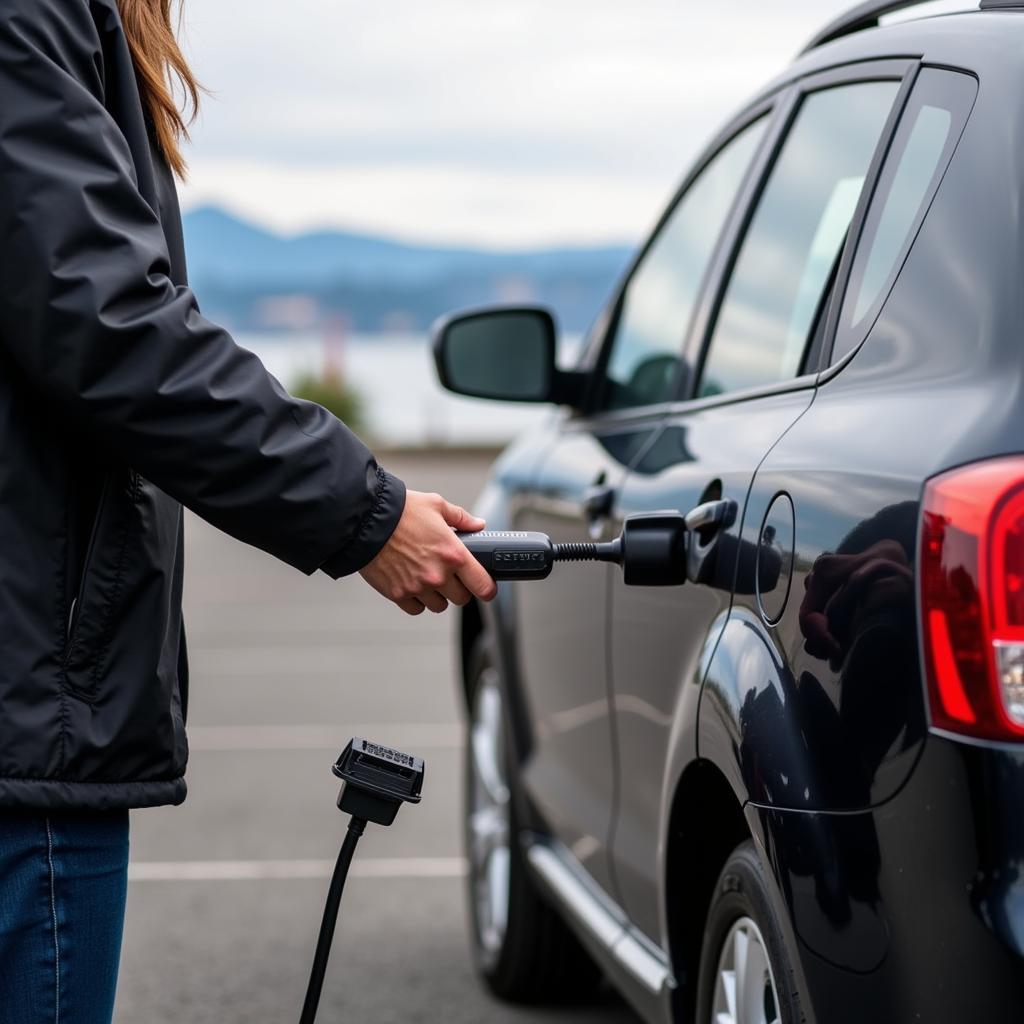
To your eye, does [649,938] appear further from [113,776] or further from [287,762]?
[287,762]

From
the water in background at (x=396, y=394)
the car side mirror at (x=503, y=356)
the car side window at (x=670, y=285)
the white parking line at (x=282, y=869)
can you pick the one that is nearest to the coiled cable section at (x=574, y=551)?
the car side window at (x=670, y=285)

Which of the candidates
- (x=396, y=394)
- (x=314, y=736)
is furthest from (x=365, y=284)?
(x=314, y=736)

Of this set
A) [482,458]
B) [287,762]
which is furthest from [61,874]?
[482,458]

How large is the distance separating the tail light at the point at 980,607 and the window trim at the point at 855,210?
65cm

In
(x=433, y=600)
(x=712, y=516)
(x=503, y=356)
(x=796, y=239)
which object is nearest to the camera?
(x=433, y=600)

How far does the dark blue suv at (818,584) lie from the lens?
5.86 feet

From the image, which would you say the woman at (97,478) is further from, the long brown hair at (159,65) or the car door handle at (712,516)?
the car door handle at (712,516)

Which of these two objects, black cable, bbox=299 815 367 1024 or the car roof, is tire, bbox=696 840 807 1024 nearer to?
black cable, bbox=299 815 367 1024

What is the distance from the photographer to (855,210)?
2516 millimetres

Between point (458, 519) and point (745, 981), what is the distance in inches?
28.7

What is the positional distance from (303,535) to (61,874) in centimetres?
43

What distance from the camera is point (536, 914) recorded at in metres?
4.07

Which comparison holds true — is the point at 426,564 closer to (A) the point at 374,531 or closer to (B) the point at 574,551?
(A) the point at 374,531

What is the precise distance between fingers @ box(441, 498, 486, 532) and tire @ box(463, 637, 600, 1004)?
1.94 m
